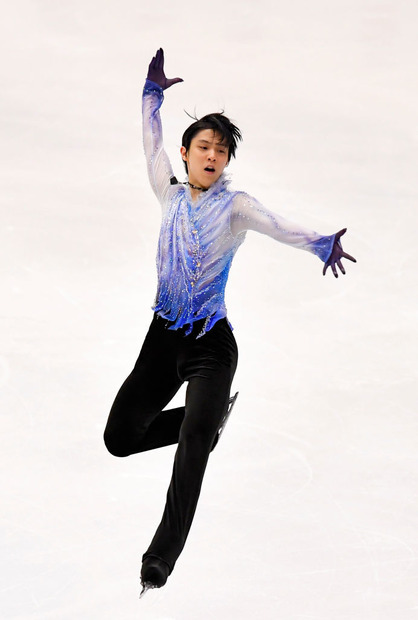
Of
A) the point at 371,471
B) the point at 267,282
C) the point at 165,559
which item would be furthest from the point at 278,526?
the point at 267,282

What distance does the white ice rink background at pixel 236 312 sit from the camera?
181 inches

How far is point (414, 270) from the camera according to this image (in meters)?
6.96

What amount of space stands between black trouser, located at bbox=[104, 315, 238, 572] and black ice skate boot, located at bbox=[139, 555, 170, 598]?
34 millimetres

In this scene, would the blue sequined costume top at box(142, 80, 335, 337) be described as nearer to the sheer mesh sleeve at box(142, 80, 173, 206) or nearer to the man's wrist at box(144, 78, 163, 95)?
the sheer mesh sleeve at box(142, 80, 173, 206)

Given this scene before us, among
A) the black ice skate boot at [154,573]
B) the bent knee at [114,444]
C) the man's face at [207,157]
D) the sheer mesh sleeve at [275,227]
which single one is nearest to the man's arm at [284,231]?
the sheer mesh sleeve at [275,227]

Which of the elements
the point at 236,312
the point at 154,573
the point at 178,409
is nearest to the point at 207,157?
the point at 178,409

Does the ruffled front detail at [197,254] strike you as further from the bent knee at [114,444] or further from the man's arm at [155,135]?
the bent knee at [114,444]

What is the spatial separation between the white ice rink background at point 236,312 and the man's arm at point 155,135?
153 centimetres

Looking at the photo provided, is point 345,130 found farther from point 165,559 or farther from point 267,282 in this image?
point 165,559

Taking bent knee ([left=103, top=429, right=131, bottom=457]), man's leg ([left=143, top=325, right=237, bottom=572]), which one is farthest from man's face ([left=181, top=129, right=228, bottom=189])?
bent knee ([left=103, top=429, right=131, bottom=457])

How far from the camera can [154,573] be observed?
3.68m

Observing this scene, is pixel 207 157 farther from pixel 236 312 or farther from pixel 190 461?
pixel 236 312

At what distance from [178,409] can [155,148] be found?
1062 millimetres

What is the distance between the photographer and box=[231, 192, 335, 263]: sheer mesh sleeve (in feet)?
12.9
